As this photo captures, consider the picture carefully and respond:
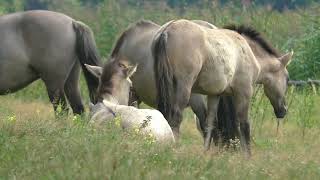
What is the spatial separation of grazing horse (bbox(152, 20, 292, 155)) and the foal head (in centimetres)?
38

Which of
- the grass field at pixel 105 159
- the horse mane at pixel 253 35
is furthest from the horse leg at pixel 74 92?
the grass field at pixel 105 159

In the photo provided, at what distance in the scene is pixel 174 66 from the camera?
10.5 meters

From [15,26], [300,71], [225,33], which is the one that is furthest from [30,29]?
[300,71]

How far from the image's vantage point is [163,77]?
1043cm

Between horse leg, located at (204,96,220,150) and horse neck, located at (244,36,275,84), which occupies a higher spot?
horse neck, located at (244,36,275,84)

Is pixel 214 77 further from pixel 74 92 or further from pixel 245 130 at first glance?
pixel 74 92

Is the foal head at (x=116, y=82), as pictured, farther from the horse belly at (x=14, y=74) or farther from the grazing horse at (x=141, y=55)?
the horse belly at (x=14, y=74)

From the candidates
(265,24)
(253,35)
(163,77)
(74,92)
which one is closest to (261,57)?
(253,35)

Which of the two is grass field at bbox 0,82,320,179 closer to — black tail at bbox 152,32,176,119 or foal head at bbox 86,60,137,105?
foal head at bbox 86,60,137,105

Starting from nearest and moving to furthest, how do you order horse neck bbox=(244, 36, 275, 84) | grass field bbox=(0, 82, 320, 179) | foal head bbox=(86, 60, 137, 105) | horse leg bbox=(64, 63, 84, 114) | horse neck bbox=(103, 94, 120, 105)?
grass field bbox=(0, 82, 320, 179) < horse neck bbox=(103, 94, 120, 105) < foal head bbox=(86, 60, 137, 105) < horse neck bbox=(244, 36, 275, 84) < horse leg bbox=(64, 63, 84, 114)

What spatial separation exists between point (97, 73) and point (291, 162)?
141 inches

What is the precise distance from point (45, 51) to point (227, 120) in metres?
2.59

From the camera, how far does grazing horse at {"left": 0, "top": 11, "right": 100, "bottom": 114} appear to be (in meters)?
12.9

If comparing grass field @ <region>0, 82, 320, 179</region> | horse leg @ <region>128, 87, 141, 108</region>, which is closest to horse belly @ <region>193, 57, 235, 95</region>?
horse leg @ <region>128, 87, 141, 108</region>
